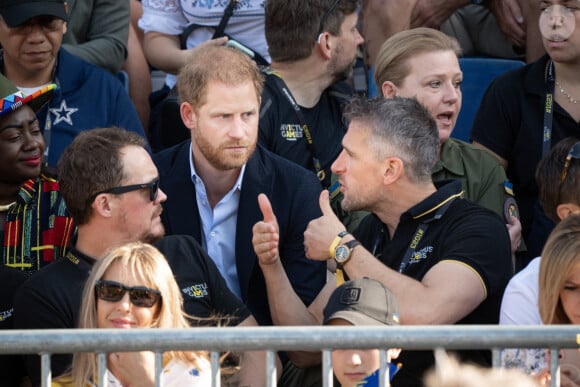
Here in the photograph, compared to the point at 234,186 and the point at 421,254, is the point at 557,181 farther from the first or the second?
the point at 234,186

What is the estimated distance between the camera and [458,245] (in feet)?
14.6

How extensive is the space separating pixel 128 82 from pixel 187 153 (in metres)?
1.65

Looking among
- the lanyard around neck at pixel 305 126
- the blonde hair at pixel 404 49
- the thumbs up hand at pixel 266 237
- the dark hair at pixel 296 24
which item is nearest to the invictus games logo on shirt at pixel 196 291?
the thumbs up hand at pixel 266 237

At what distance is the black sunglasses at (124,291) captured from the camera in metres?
Answer: 3.95

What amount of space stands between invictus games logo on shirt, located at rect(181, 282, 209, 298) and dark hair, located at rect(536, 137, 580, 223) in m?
1.58

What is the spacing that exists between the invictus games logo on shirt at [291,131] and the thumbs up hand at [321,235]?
1.25m

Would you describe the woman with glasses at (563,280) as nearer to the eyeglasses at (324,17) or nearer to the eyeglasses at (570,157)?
the eyeglasses at (570,157)

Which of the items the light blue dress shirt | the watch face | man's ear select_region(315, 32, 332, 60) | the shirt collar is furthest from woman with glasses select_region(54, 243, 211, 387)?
the shirt collar

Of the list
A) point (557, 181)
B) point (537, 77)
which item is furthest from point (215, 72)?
point (537, 77)

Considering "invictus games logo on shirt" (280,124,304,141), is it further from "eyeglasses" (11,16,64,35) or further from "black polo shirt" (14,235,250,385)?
"black polo shirt" (14,235,250,385)

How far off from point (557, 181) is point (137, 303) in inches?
79.7

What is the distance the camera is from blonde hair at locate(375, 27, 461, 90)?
5645 millimetres

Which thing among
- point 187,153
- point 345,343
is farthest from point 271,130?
point 345,343

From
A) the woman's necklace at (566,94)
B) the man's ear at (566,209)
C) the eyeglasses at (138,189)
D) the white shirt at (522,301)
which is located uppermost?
the woman's necklace at (566,94)
